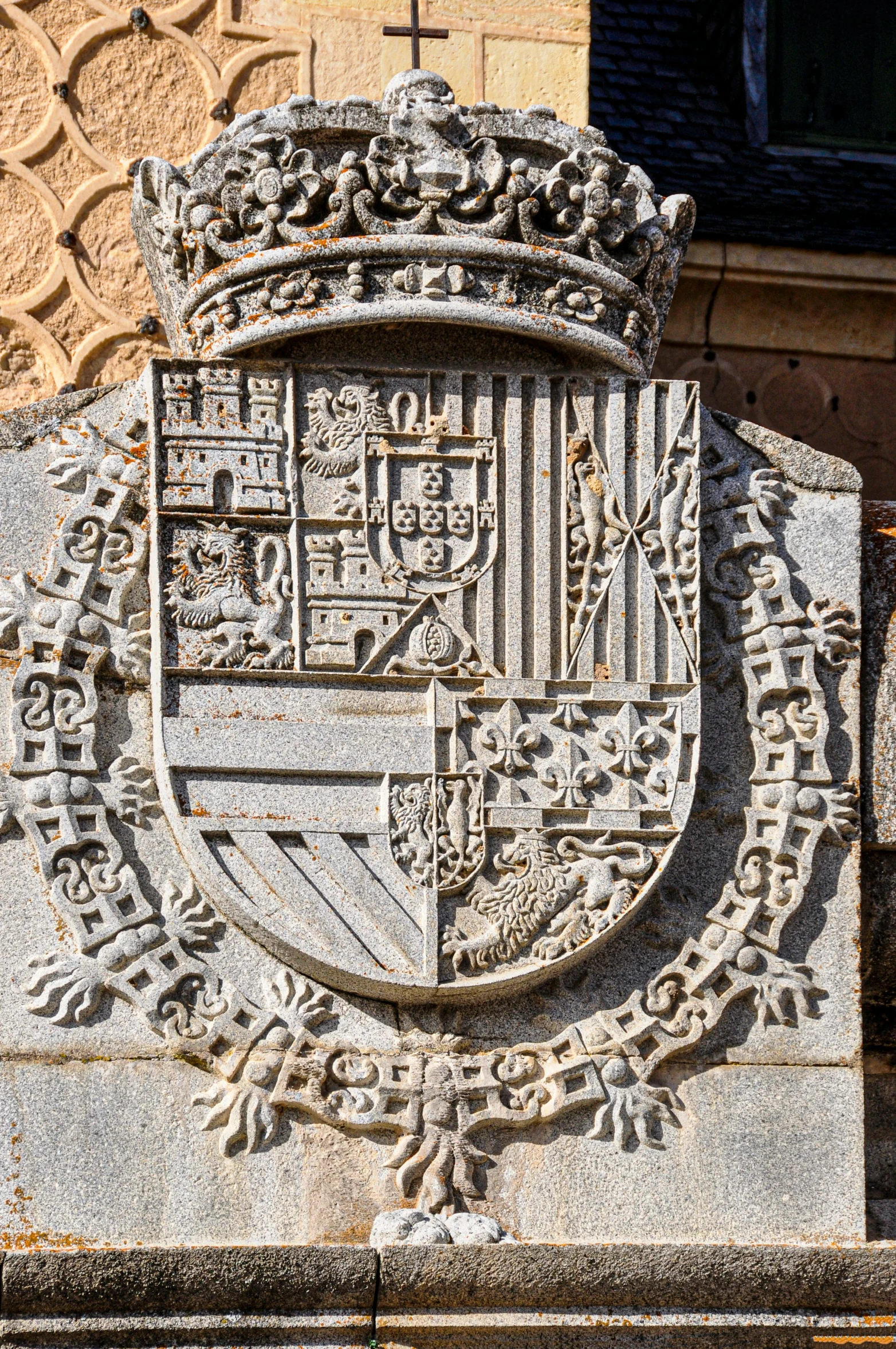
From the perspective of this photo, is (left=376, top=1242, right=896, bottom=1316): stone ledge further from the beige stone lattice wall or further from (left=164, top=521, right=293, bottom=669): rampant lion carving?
the beige stone lattice wall

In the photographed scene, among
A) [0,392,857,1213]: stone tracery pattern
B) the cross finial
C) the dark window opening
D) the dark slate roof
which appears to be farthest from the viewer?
the dark window opening

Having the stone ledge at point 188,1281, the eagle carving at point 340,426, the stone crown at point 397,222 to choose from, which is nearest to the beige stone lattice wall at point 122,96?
the stone crown at point 397,222

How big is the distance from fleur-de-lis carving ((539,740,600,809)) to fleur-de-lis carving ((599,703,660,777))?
0.07 metres

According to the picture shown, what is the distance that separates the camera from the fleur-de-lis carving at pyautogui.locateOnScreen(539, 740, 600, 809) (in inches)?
225

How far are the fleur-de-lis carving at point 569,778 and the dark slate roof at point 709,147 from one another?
3048 mm

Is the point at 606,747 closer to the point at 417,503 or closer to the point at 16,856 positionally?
the point at 417,503

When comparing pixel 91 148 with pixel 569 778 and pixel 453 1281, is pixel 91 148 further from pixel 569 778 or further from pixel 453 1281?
pixel 453 1281

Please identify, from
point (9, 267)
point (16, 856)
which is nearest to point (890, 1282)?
point (16, 856)

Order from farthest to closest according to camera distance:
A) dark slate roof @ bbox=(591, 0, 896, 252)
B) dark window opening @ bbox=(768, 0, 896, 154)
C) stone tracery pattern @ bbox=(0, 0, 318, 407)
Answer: dark window opening @ bbox=(768, 0, 896, 154), dark slate roof @ bbox=(591, 0, 896, 252), stone tracery pattern @ bbox=(0, 0, 318, 407)

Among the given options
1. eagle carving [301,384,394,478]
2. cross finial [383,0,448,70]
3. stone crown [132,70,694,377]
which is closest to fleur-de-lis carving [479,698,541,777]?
eagle carving [301,384,394,478]

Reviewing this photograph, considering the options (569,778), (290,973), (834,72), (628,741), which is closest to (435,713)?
(569,778)

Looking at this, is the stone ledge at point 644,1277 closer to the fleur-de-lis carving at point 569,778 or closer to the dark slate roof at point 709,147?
the fleur-de-lis carving at point 569,778

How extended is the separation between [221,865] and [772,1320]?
5.31ft

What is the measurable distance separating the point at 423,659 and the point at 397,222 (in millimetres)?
1069
